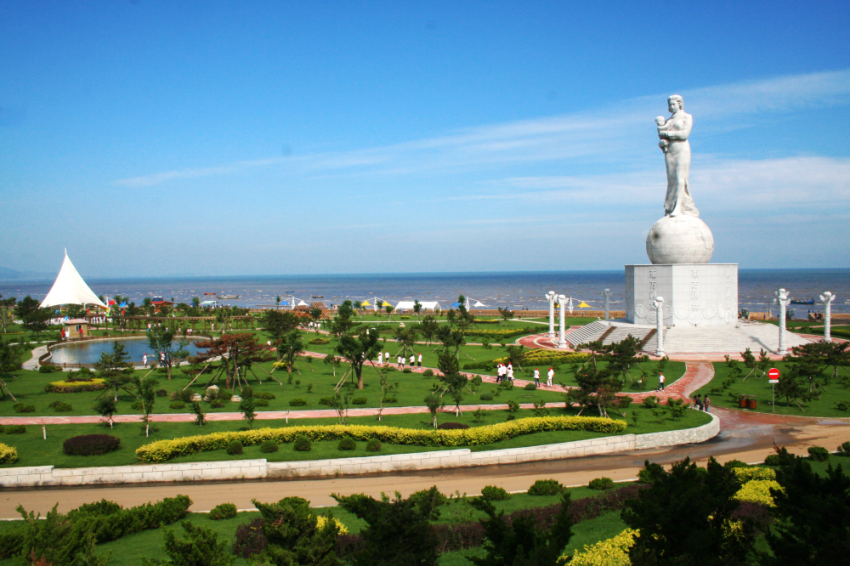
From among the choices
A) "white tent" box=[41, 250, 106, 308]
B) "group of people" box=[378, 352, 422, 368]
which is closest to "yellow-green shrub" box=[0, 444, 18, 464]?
"group of people" box=[378, 352, 422, 368]

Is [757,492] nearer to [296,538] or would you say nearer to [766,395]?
[296,538]

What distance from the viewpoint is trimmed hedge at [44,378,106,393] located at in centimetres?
2767

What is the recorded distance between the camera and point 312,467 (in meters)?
16.6

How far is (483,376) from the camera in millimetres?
32281

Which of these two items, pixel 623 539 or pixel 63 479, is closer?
pixel 623 539

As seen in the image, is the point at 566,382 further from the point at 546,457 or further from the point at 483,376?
the point at 546,457

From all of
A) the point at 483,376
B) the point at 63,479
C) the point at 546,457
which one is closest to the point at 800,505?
the point at 546,457

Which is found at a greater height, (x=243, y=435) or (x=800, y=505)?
(x=800, y=505)

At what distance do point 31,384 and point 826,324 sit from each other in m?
50.7

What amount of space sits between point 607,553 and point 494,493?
4678 millimetres

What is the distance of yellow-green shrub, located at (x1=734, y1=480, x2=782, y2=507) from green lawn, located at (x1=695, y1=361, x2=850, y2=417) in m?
11.7

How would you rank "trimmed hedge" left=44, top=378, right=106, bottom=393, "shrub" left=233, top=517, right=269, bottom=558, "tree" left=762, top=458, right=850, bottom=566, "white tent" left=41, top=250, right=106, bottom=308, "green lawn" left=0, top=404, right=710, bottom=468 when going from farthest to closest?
"white tent" left=41, top=250, right=106, bottom=308 → "trimmed hedge" left=44, top=378, right=106, bottom=393 → "green lawn" left=0, top=404, right=710, bottom=468 → "shrub" left=233, top=517, right=269, bottom=558 → "tree" left=762, top=458, right=850, bottom=566

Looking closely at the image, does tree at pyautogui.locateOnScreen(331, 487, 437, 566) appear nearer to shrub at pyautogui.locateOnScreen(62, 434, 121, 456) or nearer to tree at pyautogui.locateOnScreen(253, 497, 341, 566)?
tree at pyautogui.locateOnScreen(253, 497, 341, 566)

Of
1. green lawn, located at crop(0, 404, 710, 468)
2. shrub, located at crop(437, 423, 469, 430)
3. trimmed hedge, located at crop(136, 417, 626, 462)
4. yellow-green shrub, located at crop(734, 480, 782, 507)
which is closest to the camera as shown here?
yellow-green shrub, located at crop(734, 480, 782, 507)
